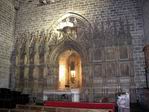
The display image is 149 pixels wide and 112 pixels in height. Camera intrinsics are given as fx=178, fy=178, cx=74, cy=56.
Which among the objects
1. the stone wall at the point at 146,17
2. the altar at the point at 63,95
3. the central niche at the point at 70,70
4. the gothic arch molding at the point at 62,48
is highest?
the stone wall at the point at 146,17

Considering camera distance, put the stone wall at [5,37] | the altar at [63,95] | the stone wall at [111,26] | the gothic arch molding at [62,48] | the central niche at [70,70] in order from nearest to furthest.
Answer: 1. the altar at [63,95]
2. the stone wall at [111,26]
3. the gothic arch molding at [62,48]
4. the stone wall at [5,37]
5. the central niche at [70,70]

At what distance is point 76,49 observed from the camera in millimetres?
9688

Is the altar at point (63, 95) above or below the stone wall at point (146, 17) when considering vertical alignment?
below

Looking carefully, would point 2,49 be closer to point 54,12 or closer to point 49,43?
point 49,43

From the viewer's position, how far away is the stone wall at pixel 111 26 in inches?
337

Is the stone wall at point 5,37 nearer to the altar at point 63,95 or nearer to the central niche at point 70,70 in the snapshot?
the altar at point 63,95

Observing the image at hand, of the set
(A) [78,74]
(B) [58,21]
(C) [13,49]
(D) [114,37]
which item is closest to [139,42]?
(D) [114,37]

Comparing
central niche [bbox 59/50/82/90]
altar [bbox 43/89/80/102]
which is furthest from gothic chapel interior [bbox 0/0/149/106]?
altar [bbox 43/89/80/102]

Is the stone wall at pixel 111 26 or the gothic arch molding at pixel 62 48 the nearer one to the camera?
the stone wall at pixel 111 26

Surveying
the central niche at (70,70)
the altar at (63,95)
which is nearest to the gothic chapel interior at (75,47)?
the central niche at (70,70)

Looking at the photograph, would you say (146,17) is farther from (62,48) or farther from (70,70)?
(70,70)

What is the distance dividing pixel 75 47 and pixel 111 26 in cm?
220

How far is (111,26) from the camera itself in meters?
9.25

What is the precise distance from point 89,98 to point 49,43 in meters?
3.84
